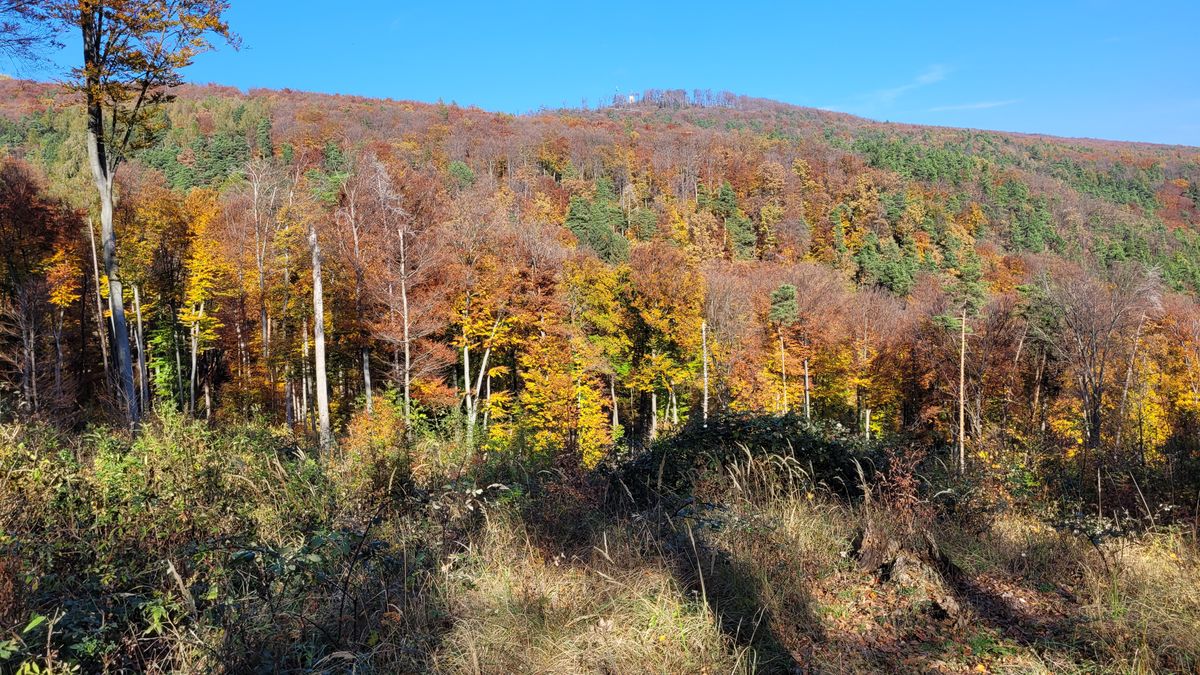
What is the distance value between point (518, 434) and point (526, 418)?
11.3 m

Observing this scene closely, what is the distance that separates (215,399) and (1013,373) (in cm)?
3688

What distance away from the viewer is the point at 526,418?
21.5m

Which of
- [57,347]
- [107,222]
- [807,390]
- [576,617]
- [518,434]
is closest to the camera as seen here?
[576,617]

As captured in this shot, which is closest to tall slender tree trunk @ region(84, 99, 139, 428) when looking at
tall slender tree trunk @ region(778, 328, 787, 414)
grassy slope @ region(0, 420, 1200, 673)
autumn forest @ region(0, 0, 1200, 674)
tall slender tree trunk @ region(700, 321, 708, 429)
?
autumn forest @ region(0, 0, 1200, 674)

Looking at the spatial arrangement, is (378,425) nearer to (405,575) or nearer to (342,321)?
(342,321)

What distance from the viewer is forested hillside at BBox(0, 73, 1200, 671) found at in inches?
122

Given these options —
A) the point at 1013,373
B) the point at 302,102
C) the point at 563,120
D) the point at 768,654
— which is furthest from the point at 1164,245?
the point at 302,102

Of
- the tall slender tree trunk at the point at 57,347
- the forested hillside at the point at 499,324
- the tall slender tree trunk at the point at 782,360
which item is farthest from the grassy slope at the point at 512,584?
the tall slender tree trunk at the point at 782,360

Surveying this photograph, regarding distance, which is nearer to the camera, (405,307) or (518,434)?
(518,434)

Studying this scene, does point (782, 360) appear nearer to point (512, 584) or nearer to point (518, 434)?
point (518, 434)

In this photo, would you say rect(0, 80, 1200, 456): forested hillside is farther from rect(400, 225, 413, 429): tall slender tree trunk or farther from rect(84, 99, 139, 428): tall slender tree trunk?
rect(84, 99, 139, 428): tall slender tree trunk

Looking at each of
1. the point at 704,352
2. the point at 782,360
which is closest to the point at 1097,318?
the point at 782,360

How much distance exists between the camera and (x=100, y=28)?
960cm

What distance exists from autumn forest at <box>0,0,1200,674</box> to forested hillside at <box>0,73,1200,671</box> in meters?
0.05
